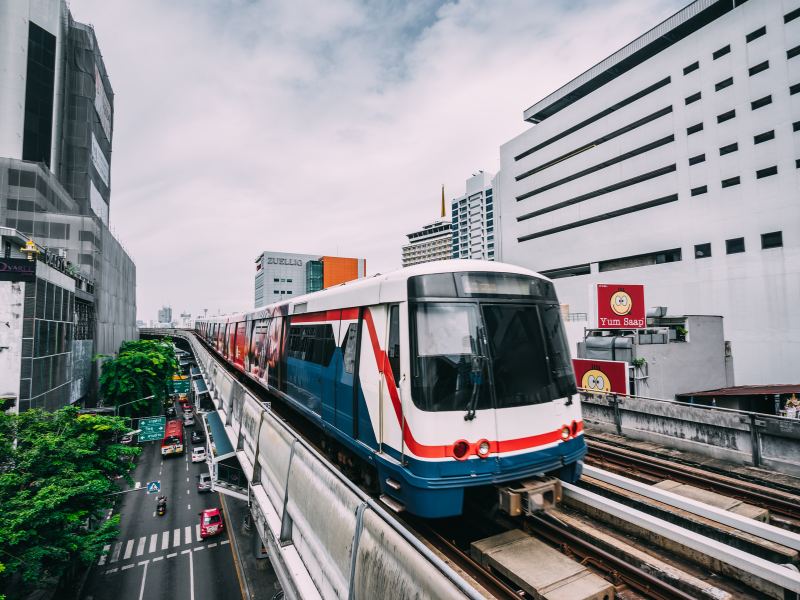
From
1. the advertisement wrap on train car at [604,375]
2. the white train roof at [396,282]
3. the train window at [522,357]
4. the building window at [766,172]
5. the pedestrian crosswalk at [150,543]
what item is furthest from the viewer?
the building window at [766,172]

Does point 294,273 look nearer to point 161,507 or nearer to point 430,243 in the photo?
point 430,243

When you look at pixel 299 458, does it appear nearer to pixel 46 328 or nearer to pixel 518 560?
pixel 518 560

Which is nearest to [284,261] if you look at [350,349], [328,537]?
[350,349]

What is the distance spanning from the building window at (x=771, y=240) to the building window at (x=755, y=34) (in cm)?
1666

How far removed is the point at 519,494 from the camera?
5.27 meters

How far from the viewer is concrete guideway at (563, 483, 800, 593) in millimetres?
4400

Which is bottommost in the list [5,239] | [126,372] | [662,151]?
[126,372]

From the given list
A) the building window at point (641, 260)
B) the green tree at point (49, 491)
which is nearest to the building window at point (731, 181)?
the building window at point (641, 260)

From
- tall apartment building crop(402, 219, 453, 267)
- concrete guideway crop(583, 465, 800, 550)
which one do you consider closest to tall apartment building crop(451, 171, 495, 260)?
tall apartment building crop(402, 219, 453, 267)

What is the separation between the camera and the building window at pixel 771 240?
108 ft

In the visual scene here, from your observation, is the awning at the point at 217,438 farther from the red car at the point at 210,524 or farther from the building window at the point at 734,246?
the building window at the point at 734,246

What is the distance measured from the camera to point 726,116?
121ft

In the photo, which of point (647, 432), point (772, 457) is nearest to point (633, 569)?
point (772, 457)

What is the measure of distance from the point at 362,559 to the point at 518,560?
231cm
